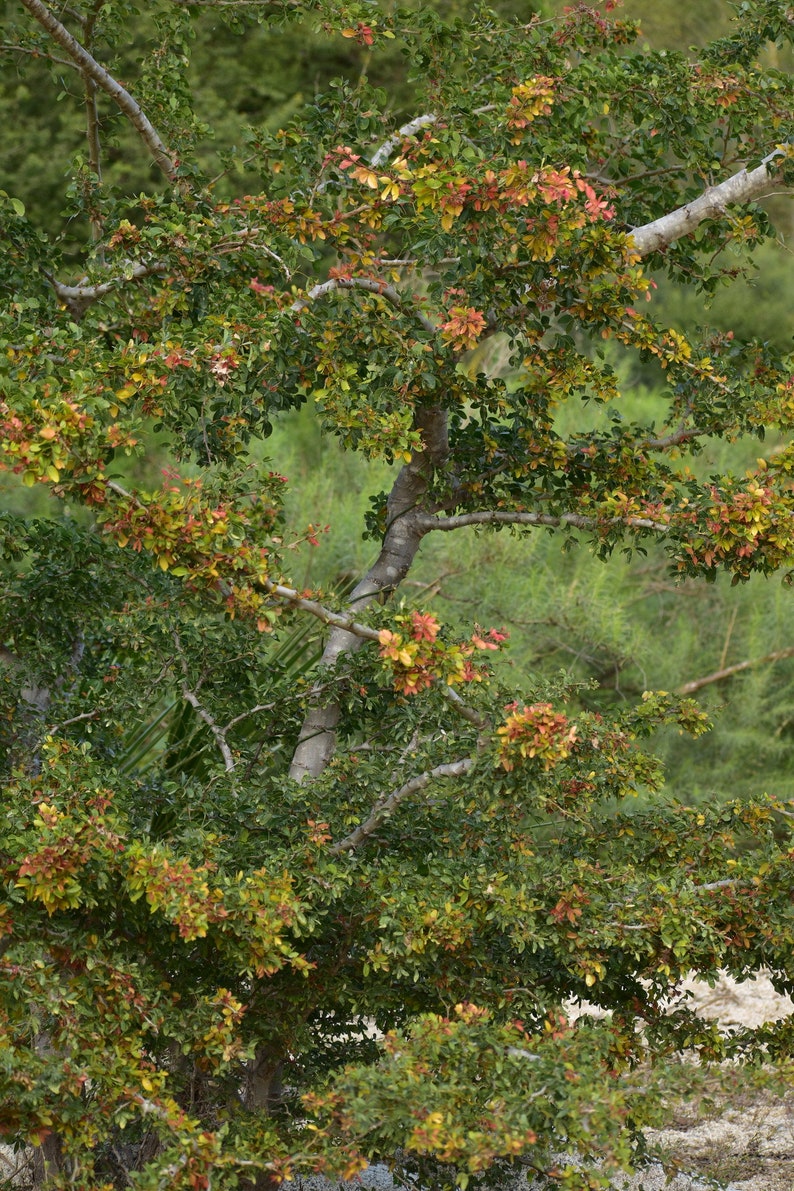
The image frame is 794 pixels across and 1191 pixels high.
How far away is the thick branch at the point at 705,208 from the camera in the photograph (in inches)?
107

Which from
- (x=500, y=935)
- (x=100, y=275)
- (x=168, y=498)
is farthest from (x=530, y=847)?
(x=100, y=275)

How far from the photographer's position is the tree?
211 centimetres

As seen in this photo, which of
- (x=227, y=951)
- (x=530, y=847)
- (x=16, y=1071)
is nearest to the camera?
(x=16, y=1071)

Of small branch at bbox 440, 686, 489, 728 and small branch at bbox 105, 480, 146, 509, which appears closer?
small branch at bbox 105, 480, 146, 509

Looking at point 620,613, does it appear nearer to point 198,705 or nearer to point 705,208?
point 705,208

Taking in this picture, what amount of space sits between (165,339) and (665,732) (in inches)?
164

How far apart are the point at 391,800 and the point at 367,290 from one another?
1.01 m

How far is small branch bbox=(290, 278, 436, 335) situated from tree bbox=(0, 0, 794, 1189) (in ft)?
0.03

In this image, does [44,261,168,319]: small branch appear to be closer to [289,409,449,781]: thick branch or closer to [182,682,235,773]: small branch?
[289,409,449,781]: thick branch

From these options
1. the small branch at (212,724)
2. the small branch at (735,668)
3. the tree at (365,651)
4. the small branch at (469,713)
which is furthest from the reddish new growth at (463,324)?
the small branch at (735,668)

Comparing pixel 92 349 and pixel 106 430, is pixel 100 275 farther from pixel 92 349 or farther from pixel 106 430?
pixel 106 430

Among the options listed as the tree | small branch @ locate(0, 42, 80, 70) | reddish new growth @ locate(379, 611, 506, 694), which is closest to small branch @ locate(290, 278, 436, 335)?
the tree

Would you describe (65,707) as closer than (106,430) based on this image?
No

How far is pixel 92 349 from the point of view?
223cm
